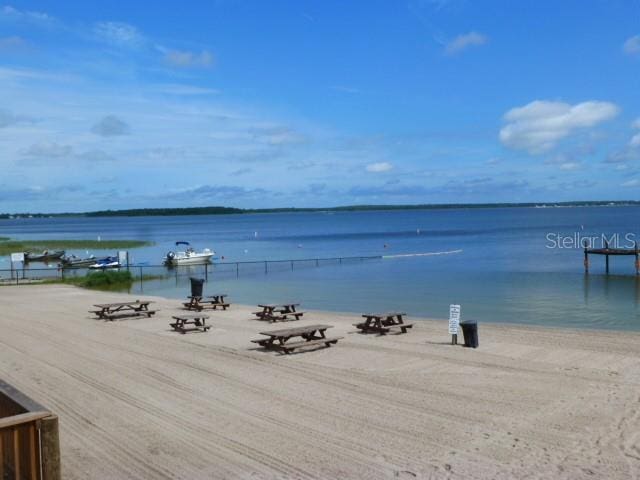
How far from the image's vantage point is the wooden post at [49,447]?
5332 millimetres

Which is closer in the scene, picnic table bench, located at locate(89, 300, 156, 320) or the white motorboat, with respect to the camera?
picnic table bench, located at locate(89, 300, 156, 320)

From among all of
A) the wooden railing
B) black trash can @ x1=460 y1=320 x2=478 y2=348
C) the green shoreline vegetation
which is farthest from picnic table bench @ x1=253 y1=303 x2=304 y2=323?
the green shoreline vegetation

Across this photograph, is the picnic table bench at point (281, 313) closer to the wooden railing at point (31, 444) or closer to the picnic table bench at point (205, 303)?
the picnic table bench at point (205, 303)

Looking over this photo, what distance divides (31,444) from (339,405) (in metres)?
5.57

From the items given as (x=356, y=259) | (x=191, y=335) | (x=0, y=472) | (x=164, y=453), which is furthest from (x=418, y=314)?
(x=356, y=259)

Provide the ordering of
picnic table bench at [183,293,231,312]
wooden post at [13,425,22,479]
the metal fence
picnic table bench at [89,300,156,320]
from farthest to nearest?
1. the metal fence
2. picnic table bench at [183,293,231,312]
3. picnic table bench at [89,300,156,320]
4. wooden post at [13,425,22,479]

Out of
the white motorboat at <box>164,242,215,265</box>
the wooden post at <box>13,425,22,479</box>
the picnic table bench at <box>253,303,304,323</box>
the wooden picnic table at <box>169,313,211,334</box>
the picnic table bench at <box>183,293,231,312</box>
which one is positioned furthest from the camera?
the white motorboat at <box>164,242,215,265</box>

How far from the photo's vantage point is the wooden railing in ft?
17.4

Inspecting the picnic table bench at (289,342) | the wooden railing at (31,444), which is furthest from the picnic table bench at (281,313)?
the wooden railing at (31,444)

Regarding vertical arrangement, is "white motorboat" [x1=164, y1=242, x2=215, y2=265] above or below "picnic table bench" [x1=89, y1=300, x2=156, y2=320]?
above

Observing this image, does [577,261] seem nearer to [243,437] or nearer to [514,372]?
[514,372]

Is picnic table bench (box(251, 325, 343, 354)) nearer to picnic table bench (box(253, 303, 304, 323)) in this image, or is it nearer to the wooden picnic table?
the wooden picnic table

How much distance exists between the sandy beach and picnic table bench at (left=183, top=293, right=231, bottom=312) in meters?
6.69

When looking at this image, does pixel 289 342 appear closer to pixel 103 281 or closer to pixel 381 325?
pixel 381 325
